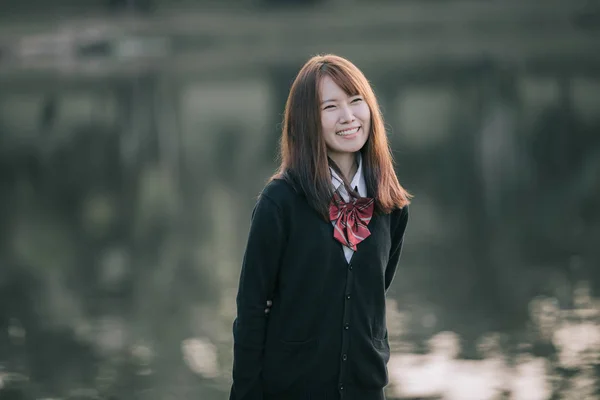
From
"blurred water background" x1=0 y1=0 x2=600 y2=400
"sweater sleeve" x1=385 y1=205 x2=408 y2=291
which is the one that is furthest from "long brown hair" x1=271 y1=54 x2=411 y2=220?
"blurred water background" x1=0 y1=0 x2=600 y2=400

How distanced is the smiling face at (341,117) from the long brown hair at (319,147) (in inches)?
0.6

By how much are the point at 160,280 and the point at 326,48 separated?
23.4m

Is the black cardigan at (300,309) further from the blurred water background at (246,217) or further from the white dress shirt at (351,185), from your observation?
the blurred water background at (246,217)

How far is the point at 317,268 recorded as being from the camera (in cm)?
313

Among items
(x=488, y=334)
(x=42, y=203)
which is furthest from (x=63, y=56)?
(x=488, y=334)

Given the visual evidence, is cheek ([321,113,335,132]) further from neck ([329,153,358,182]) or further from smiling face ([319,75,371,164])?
neck ([329,153,358,182])

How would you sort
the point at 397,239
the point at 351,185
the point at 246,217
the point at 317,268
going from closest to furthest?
the point at 317,268, the point at 351,185, the point at 397,239, the point at 246,217

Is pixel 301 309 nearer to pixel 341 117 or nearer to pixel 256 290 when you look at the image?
pixel 256 290

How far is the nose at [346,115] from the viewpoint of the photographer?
319 centimetres

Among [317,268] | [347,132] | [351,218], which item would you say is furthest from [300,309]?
A: [347,132]

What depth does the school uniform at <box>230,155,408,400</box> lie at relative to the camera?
10.3 ft

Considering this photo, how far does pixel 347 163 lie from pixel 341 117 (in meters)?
0.16

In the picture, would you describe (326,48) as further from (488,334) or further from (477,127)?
(488,334)

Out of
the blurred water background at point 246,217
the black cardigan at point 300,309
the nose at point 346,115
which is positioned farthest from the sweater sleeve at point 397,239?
the blurred water background at point 246,217
